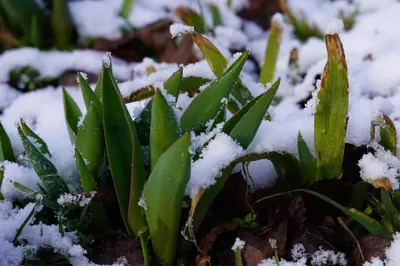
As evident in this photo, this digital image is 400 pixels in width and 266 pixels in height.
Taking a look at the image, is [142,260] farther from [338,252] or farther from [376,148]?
[376,148]

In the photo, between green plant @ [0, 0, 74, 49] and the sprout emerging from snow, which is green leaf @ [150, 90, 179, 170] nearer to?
the sprout emerging from snow

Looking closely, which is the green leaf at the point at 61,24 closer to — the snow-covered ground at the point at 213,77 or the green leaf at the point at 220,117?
the snow-covered ground at the point at 213,77

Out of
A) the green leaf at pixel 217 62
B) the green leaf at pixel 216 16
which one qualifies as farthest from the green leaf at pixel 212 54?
the green leaf at pixel 216 16

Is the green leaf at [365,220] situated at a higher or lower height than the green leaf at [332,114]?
lower

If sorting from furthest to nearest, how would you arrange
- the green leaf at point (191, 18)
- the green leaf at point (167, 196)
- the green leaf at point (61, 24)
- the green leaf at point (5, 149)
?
1. the green leaf at point (61, 24)
2. the green leaf at point (191, 18)
3. the green leaf at point (5, 149)
4. the green leaf at point (167, 196)

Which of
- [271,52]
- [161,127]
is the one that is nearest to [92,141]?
[161,127]

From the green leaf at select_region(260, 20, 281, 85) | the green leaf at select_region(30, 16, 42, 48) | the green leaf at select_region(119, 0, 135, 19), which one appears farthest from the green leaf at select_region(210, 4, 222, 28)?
the green leaf at select_region(30, 16, 42, 48)
